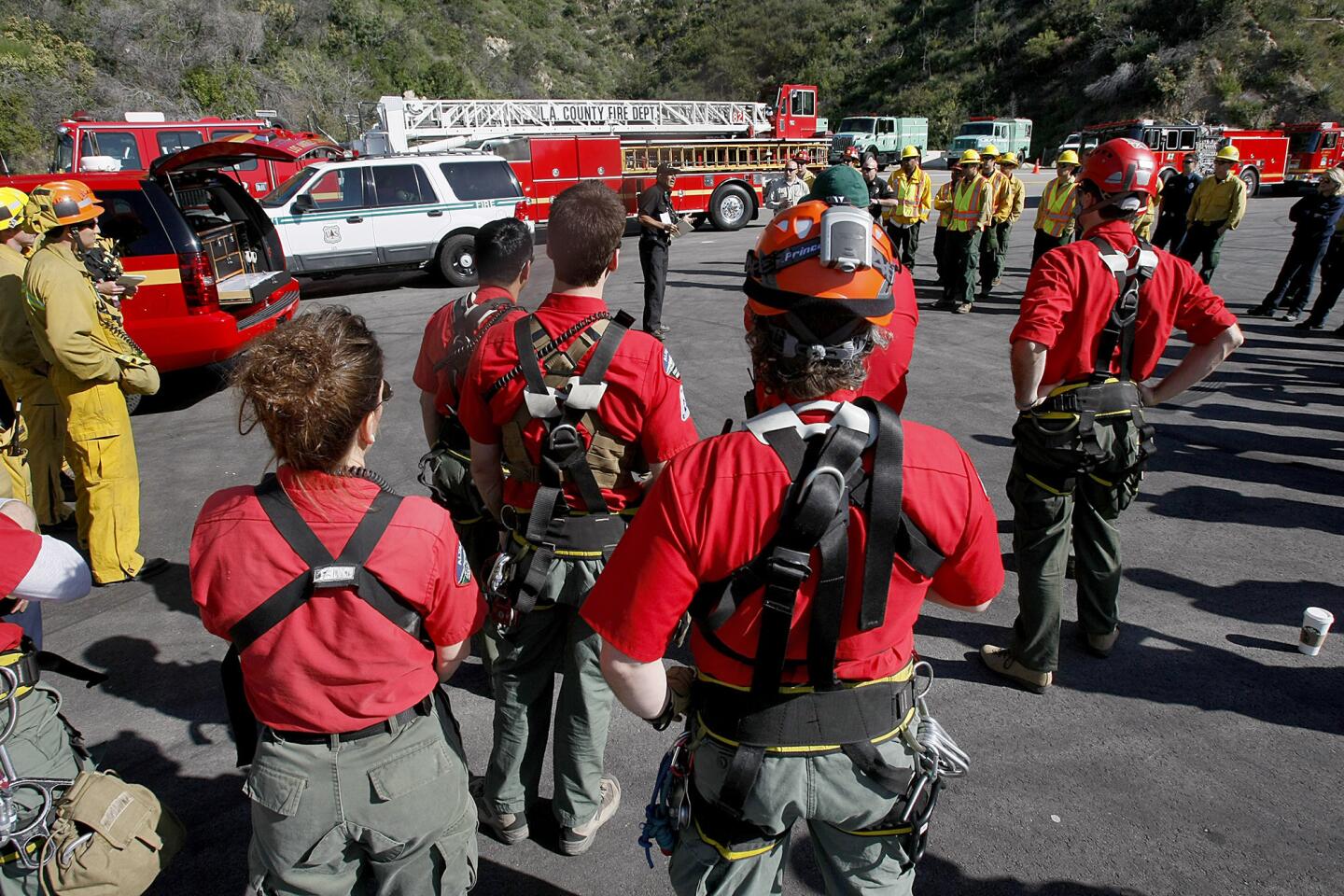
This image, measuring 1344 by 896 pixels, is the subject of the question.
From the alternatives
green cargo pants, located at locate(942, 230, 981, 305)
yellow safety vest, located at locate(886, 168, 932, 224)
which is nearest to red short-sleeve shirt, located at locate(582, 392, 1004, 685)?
green cargo pants, located at locate(942, 230, 981, 305)

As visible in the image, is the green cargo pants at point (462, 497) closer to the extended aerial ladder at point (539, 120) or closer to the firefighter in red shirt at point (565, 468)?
the firefighter in red shirt at point (565, 468)

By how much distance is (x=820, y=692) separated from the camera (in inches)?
62.9

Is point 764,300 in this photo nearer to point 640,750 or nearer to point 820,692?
point 820,692

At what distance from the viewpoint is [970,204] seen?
32.4 feet

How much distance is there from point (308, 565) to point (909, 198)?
11015 millimetres

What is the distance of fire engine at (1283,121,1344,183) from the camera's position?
23062mm

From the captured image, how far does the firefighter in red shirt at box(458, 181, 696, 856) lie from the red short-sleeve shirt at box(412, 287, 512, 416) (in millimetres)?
588

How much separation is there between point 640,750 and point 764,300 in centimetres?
220

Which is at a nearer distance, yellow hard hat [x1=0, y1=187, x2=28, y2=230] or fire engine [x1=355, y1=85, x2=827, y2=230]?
yellow hard hat [x1=0, y1=187, x2=28, y2=230]

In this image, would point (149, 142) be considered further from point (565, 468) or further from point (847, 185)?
point (565, 468)

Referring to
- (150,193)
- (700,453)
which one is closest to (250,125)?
(150,193)

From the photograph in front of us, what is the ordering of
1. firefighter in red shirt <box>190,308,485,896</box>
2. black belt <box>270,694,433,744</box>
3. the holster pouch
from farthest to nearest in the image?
the holster pouch < black belt <box>270,694,433,744</box> < firefighter in red shirt <box>190,308,485,896</box>

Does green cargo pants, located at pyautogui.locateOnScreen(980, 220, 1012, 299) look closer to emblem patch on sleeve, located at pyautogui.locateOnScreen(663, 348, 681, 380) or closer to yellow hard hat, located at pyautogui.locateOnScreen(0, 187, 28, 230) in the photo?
emblem patch on sleeve, located at pyautogui.locateOnScreen(663, 348, 681, 380)

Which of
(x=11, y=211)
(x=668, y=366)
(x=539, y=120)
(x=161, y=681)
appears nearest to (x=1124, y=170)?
(x=668, y=366)
